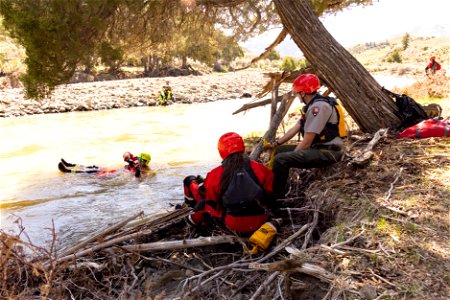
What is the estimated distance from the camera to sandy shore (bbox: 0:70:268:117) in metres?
22.8

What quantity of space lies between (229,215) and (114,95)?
79.6 feet

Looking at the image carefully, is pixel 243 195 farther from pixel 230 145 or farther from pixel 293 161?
pixel 293 161

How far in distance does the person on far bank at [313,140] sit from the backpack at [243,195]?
51 centimetres

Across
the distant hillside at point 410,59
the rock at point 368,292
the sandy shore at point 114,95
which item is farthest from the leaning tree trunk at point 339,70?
the distant hillside at point 410,59

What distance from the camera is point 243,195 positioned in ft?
13.3

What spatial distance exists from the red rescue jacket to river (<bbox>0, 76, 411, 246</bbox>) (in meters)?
1.53

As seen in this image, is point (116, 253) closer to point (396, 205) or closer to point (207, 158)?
point (396, 205)

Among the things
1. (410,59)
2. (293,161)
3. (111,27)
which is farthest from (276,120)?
(410,59)

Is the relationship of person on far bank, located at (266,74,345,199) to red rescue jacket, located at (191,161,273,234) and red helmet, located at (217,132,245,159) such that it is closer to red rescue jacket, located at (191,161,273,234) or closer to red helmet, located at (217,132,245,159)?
red rescue jacket, located at (191,161,273,234)

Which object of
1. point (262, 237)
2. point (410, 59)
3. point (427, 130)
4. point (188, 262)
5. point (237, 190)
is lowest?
point (188, 262)

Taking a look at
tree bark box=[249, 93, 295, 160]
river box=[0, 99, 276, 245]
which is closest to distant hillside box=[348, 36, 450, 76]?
river box=[0, 99, 276, 245]

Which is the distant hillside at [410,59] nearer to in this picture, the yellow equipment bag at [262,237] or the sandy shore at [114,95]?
the sandy shore at [114,95]

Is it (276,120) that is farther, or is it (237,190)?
(276,120)

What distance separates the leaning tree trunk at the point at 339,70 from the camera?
659cm
